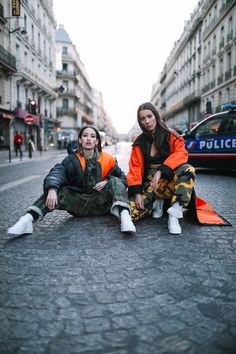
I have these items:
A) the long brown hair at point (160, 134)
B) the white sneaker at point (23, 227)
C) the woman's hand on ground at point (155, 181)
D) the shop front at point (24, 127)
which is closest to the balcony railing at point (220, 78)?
the shop front at point (24, 127)

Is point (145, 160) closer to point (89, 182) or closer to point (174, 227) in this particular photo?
point (89, 182)

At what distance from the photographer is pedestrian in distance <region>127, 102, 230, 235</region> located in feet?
10.1

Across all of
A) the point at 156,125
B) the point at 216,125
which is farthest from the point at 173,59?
the point at 156,125

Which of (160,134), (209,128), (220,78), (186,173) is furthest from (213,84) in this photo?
(186,173)

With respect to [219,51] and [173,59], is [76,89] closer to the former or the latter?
[173,59]

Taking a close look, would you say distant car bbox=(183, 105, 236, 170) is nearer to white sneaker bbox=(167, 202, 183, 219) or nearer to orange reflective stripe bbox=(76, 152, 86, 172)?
white sneaker bbox=(167, 202, 183, 219)

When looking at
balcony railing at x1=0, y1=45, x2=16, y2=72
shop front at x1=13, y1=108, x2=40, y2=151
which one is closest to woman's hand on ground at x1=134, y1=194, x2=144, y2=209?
shop front at x1=13, y1=108, x2=40, y2=151

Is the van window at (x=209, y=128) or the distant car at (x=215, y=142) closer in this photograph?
the distant car at (x=215, y=142)

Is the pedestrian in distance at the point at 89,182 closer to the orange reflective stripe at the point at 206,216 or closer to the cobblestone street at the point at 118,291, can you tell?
the cobblestone street at the point at 118,291

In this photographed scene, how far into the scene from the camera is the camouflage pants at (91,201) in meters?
2.97

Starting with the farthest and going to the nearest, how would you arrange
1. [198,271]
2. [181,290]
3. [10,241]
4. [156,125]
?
[156,125], [10,241], [198,271], [181,290]

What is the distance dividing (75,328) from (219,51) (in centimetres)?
3364

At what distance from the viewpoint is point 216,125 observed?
840 cm

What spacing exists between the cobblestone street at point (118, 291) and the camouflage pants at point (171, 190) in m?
0.30
